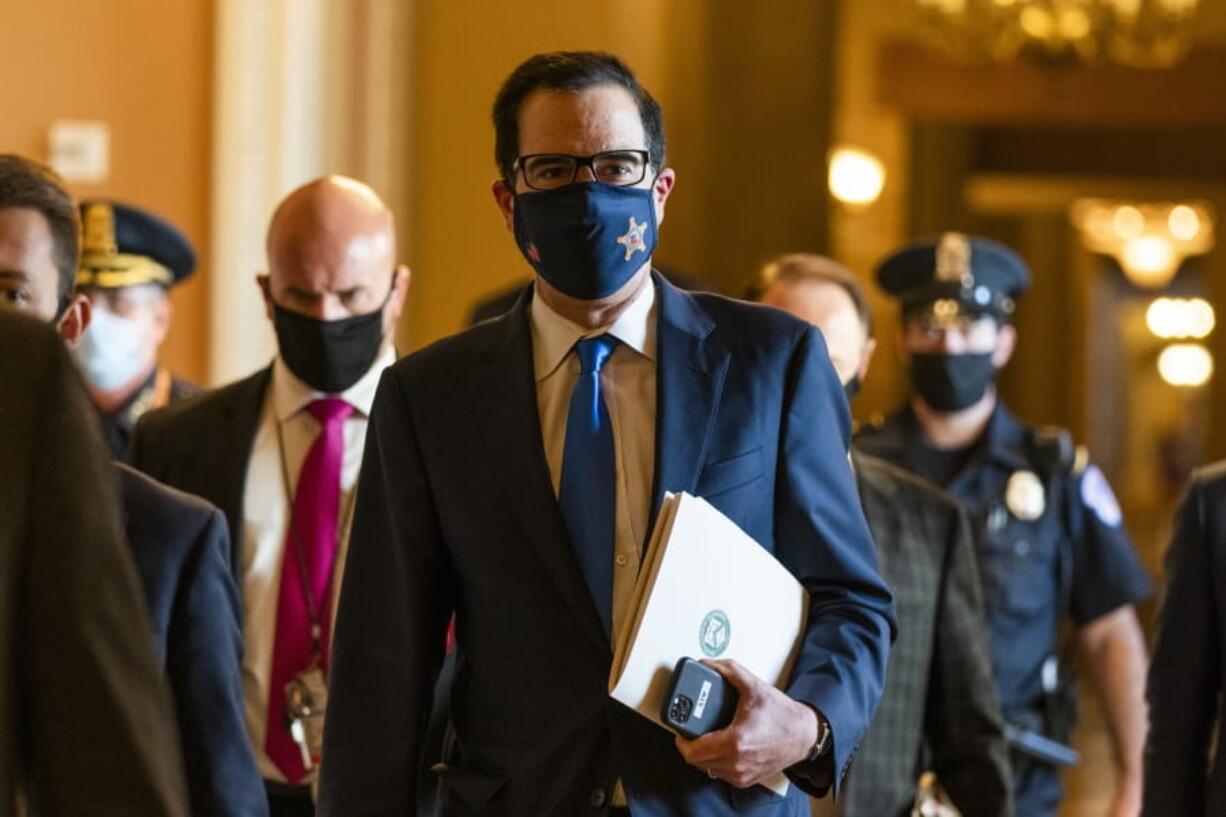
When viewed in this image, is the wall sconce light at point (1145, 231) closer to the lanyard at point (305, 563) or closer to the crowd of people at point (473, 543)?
the crowd of people at point (473, 543)

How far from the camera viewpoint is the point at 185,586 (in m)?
2.66

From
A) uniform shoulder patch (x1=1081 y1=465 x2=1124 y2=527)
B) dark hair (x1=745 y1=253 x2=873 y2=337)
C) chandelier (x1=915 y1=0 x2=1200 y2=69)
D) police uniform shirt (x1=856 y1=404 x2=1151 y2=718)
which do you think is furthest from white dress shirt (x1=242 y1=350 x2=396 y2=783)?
chandelier (x1=915 y1=0 x2=1200 y2=69)

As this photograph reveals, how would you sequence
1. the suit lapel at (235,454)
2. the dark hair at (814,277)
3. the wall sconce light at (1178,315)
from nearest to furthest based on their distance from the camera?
the suit lapel at (235,454)
the dark hair at (814,277)
the wall sconce light at (1178,315)

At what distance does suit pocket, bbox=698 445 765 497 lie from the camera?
266 centimetres

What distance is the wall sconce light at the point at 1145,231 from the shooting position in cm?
2256

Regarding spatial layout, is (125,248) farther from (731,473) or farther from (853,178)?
(853,178)

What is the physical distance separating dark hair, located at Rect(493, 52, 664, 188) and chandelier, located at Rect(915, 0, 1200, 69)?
10.9 meters

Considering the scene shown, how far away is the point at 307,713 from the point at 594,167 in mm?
1176

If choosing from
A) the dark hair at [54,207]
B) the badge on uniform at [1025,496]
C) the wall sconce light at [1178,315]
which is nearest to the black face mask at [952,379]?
the badge on uniform at [1025,496]

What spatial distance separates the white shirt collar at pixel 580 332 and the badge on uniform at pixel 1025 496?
6.94 ft

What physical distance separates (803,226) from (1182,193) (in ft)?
38.9

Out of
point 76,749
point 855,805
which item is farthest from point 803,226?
point 76,749

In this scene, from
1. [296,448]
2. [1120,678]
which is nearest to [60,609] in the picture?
[296,448]

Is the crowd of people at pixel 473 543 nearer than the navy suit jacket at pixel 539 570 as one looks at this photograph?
Yes
